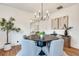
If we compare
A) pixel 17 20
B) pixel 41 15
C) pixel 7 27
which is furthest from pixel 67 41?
pixel 7 27

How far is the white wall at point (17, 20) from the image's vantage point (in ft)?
4.44

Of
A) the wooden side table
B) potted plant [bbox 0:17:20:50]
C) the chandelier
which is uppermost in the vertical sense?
the chandelier

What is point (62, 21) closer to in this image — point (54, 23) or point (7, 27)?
point (54, 23)

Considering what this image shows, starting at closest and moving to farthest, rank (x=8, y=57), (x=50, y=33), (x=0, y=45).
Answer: (x=8, y=57) < (x=0, y=45) < (x=50, y=33)

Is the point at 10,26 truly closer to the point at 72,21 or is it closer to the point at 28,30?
the point at 28,30

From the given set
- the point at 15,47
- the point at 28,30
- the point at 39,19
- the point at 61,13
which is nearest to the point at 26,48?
the point at 15,47

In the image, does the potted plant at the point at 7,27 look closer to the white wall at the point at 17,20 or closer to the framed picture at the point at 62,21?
the white wall at the point at 17,20

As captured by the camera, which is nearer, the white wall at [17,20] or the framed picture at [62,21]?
the white wall at [17,20]

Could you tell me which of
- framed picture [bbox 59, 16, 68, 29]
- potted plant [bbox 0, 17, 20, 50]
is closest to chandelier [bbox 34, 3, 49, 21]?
framed picture [bbox 59, 16, 68, 29]

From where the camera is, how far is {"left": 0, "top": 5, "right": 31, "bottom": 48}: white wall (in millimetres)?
1353

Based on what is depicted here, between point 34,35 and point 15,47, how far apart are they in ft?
1.18

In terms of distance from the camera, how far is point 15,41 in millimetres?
1392

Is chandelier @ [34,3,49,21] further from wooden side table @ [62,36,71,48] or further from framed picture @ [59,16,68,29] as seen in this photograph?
wooden side table @ [62,36,71,48]

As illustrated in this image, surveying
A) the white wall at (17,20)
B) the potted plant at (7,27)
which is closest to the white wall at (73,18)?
the white wall at (17,20)
